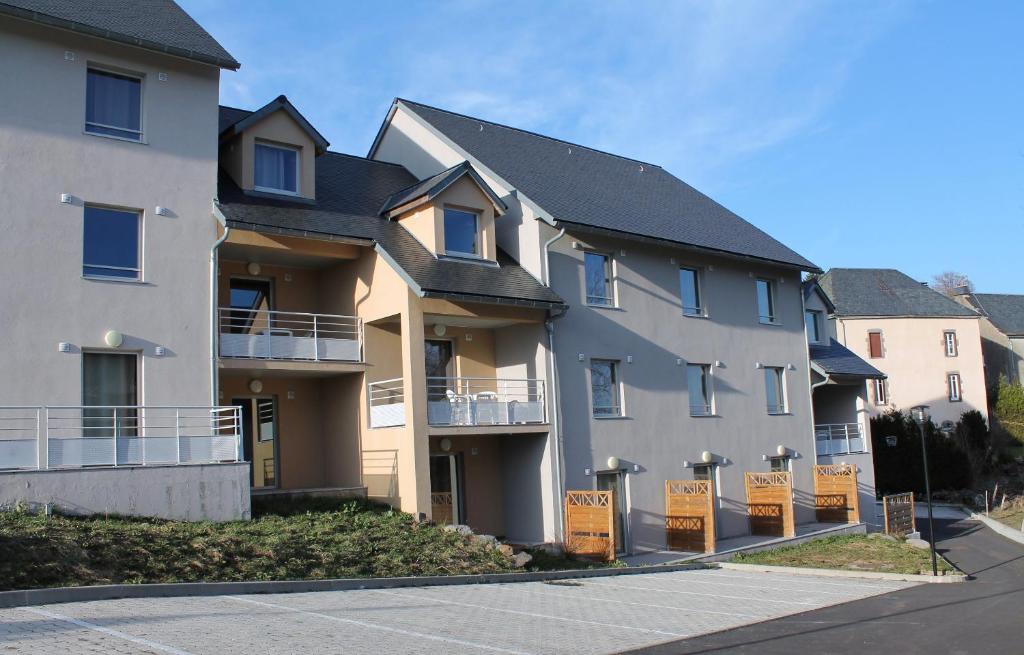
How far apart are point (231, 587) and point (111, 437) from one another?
519 centimetres

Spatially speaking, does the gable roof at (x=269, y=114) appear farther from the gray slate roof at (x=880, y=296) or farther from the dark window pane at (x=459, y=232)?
the gray slate roof at (x=880, y=296)

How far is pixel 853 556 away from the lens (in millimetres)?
21438

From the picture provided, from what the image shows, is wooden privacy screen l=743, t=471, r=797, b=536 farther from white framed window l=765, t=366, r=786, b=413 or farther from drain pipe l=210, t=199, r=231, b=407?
drain pipe l=210, t=199, r=231, b=407

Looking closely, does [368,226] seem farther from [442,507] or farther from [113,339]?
[442,507]

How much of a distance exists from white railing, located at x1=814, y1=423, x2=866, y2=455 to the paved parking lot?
15332mm

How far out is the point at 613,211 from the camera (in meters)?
24.3

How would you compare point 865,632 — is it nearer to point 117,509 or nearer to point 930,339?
point 117,509

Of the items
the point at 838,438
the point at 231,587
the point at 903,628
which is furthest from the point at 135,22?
the point at 838,438

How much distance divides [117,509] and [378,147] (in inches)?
577

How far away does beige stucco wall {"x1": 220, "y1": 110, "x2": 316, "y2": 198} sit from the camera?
1919cm

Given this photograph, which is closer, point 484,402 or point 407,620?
point 407,620

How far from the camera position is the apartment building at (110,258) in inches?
590

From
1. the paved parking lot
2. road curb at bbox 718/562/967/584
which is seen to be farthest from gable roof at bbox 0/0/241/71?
road curb at bbox 718/562/967/584

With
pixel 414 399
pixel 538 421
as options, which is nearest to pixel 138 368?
pixel 414 399
